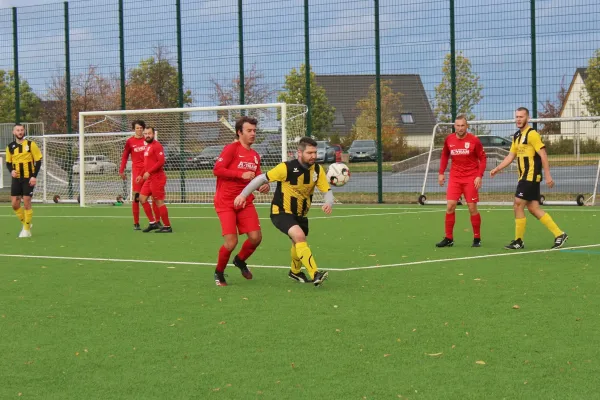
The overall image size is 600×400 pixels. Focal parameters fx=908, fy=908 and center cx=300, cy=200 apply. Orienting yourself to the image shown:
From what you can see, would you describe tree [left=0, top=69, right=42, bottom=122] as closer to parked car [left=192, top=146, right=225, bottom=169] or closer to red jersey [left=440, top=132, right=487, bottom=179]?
parked car [left=192, top=146, right=225, bottom=169]

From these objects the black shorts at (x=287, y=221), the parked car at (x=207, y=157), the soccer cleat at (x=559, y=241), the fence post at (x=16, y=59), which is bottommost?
the soccer cleat at (x=559, y=241)

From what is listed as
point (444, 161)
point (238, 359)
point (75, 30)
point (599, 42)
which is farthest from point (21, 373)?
point (75, 30)

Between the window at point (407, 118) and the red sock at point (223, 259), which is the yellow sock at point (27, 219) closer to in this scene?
the red sock at point (223, 259)

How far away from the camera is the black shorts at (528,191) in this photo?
12.5 m

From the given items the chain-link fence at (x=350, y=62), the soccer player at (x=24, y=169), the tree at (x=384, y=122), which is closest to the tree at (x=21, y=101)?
the chain-link fence at (x=350, y=62)

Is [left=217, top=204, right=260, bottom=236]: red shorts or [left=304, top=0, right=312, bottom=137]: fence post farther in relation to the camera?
[left=304, top=0, right=312, bottom=137]: fence post

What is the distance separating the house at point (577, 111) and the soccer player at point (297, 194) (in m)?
13.4

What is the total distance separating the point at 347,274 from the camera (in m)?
10.3

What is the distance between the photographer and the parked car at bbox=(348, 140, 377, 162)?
79.0ft

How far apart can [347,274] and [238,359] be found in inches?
165

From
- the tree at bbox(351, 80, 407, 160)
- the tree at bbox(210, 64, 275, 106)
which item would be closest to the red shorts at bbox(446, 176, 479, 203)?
the tree at bbox(351, 80, 407, 160)

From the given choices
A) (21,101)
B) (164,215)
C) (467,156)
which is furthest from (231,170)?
(21,101)

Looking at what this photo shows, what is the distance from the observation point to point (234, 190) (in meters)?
9.88

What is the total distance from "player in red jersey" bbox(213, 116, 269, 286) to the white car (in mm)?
15335
